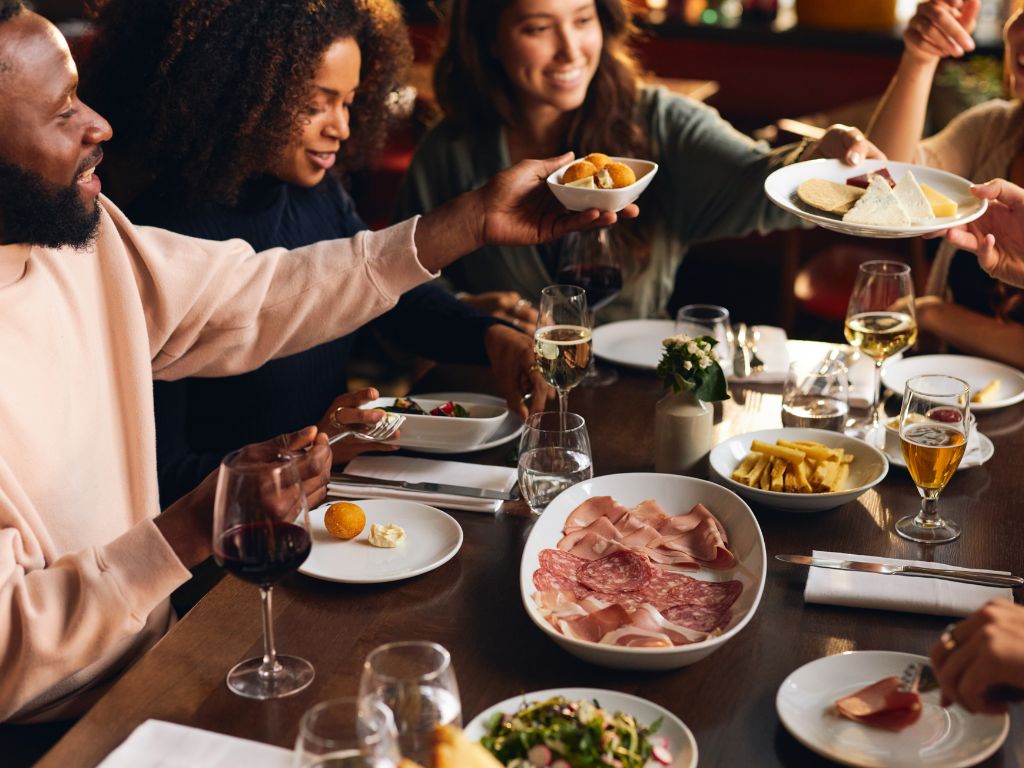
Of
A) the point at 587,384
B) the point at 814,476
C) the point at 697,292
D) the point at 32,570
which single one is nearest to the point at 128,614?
the point at 32,570

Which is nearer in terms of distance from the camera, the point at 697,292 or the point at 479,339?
the point at 479,339

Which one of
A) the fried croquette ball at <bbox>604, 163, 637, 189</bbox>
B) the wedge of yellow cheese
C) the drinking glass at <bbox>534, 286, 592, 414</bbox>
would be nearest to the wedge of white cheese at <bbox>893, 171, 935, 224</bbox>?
the wedge of yellow cheese

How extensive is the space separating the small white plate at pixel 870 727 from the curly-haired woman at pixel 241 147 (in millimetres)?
852

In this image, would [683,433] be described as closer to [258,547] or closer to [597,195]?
[597,195]

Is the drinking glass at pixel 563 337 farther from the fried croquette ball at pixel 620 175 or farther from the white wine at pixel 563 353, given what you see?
the fried croquette ball at pixel 620 175

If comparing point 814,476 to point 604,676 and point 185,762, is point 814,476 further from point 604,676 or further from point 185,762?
point 185,762

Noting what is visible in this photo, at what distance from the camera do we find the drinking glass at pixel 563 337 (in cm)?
171

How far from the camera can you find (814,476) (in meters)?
1.53

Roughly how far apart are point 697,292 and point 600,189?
3422 millimetres

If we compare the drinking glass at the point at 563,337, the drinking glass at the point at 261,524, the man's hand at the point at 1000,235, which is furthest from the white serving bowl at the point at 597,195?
the drinking glass at the point at 261,524

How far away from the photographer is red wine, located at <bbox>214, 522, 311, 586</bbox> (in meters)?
1.11

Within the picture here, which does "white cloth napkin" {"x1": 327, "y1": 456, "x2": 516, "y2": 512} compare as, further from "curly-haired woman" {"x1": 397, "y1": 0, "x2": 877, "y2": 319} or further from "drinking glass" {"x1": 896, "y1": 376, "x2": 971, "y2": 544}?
"curly-haired woman" {"x1": 397, "y1": 0, "x2": 877, "y2": 319}

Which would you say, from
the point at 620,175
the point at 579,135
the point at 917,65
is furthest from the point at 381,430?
the point at 917,65

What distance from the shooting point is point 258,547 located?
1.11 metres
